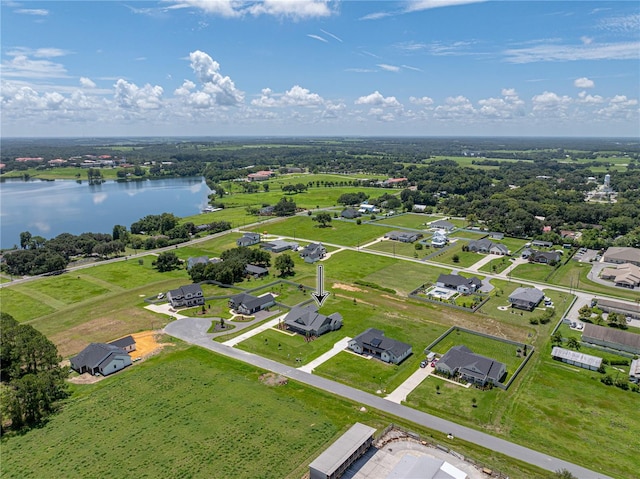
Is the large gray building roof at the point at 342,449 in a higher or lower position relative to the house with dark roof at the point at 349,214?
lower

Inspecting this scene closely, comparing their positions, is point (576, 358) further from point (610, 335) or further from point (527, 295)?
point (527, 295)

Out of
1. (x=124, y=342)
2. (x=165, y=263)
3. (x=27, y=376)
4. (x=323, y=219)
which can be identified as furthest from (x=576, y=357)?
(x=323, y=219)

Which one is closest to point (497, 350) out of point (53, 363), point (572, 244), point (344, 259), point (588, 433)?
point (588, 433)

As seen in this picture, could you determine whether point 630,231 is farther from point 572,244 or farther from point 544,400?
point 544,400

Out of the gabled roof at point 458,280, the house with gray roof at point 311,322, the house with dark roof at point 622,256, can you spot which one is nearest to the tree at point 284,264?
the house with gray roof at point 311,322

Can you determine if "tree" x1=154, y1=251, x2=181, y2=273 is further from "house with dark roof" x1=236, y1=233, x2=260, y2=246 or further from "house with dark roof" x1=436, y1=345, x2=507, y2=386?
"house with dark roof" x1=436, y1=345, x2=507, y2=386

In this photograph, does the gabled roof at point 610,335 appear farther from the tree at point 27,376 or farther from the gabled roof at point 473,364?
the tree at point 27,376

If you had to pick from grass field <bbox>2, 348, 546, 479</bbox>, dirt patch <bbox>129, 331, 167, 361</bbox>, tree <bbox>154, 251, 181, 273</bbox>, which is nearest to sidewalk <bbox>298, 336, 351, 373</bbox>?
grass field <bbox>2, 348, 546, 479</bbox>
